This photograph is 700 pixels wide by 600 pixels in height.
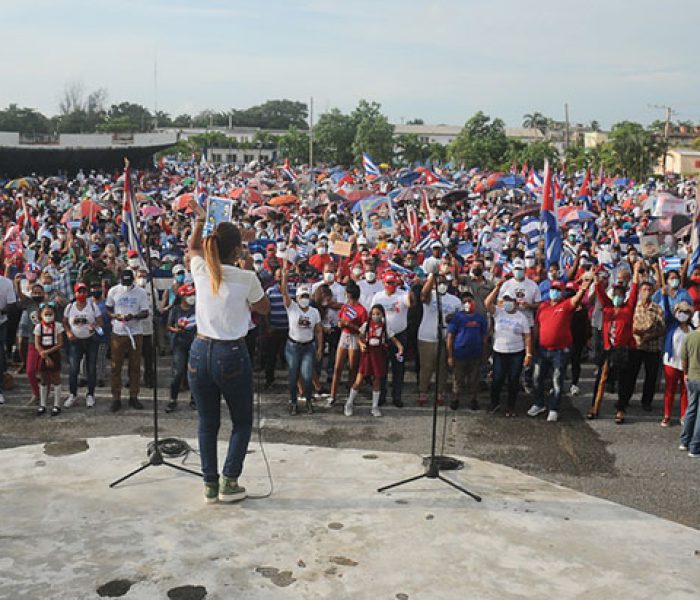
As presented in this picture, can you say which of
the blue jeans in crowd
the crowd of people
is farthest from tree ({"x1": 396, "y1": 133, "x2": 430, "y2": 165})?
the blue jeans in crowd

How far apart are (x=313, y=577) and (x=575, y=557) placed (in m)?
1.67

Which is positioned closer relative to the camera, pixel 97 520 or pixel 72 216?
pixel 97 520

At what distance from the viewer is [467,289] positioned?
991cm

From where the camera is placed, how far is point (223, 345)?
506 centimetres

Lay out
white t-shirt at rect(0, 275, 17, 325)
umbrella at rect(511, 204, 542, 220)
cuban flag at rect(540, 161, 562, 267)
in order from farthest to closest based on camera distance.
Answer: umbrella at rect(511, 204, 542, 220)
cuban flag at rect(540, 161, 562, 267)
white t-shirt at rect(0, 275, 17, 325)

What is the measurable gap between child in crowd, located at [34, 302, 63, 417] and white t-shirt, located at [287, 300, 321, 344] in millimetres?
2916

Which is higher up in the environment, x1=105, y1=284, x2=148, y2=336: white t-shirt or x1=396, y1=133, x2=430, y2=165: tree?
x1=396, y1=133, x2=430, y2=165: tree

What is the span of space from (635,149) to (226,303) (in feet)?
191

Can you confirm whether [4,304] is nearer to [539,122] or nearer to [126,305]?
[126,305]

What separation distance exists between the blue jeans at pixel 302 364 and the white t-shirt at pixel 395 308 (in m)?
1.04

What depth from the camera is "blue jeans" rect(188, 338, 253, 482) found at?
5.06 m

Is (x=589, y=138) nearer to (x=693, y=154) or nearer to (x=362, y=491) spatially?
(x=693, y=154)

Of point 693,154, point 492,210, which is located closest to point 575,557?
point 492,210

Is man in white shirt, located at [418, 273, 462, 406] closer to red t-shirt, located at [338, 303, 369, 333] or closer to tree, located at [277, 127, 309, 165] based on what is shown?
red t-shirt, located at [338, 303, 369, 333]
